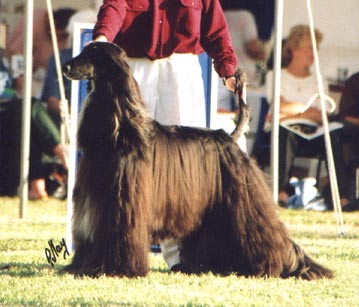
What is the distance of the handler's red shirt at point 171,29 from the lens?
5.72 meters

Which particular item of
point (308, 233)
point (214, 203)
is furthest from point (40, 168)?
point (214, 203)

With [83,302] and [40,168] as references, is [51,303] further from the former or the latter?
[40,168]

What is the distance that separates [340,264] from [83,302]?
6.66ft

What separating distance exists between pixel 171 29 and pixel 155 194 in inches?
38.9

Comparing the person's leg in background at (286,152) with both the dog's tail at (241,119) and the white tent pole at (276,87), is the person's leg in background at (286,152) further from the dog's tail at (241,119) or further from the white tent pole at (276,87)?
the dog's tail at (241,119)

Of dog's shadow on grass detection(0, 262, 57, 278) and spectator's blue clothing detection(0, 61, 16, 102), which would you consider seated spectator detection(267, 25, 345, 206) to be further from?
dog's shadow on grass detection(0, 262, 57, 278)

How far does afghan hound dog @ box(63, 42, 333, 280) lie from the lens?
17.1 ft

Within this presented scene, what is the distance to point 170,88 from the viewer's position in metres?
5.89

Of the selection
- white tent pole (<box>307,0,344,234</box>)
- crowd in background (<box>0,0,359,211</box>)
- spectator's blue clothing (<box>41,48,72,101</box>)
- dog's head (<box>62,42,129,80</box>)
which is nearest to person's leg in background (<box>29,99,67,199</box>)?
crowd in background (<box>0,0,359,211</box>)

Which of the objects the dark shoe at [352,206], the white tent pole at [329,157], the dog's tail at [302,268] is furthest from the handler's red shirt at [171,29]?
the dark shoe at [352,206]

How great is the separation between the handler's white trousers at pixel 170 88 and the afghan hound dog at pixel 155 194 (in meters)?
0.41

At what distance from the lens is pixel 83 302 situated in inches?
188

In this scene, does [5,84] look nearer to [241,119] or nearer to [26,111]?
[26,111]

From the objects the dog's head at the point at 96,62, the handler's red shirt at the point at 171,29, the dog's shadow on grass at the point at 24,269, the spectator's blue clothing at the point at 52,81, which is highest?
the handler's red shirt at the point at 171,29
